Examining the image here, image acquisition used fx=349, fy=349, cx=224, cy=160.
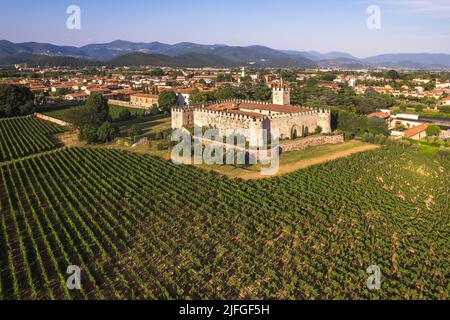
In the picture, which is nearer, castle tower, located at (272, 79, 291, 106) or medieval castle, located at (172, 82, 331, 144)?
medieval castle, located at (172, 82, 331, 144)

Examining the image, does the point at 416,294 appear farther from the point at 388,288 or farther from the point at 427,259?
the point at 427,259

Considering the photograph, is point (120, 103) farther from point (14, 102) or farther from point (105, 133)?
point (105, 133)

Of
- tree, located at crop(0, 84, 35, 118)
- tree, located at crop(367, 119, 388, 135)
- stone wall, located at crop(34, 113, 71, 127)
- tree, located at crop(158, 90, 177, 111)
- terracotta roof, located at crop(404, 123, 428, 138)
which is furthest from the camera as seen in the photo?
tree, located at crop(158, 90, 177, 111)

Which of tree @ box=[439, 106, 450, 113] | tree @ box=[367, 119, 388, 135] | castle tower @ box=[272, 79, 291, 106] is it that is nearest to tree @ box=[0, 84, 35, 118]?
castle tower @ box=[272, 79, 291, 106]

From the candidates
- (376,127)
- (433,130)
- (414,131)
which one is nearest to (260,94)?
(376,127)

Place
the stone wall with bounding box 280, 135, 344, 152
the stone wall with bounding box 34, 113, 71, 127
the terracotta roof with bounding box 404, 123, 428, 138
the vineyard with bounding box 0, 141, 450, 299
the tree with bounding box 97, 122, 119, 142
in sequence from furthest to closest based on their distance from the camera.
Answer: the stone wall with bounding box 34, 113, 71, 127
the terracotta roof with bounding box 404, 123, 428, 138
the tree with bounding box 97, 122, 119, 142
the stone wall with bounding box 280, 135, 344, 152
the vineyard with bounding box 0, 141, 450, 299

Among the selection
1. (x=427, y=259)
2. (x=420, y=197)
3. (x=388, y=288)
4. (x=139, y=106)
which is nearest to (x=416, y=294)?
(x=388, y=288)

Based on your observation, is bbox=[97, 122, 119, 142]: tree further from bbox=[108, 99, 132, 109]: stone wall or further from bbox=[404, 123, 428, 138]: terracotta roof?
bbox=[404, 123, 428, 138]: terracotta roof
